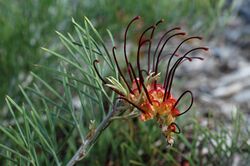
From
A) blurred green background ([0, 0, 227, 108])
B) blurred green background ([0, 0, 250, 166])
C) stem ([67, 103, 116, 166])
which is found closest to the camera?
stem ([67, 103, 116, 166])

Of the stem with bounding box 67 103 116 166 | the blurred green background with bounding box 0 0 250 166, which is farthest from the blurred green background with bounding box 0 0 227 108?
the stem with bounding box 67 103 116 166

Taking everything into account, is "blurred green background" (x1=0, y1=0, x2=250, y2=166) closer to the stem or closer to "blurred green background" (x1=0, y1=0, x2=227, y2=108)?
"blurred green background" (x1=0, y1=0, x2=227, y2=108)

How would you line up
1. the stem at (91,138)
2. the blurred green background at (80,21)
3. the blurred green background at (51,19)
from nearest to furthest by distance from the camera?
the stem at (91,138) < the blurred green background at (80,21) < the blurred green background at (51,19)

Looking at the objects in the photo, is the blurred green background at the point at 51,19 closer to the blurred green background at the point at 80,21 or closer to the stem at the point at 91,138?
the blurred green background at the point at 80,21

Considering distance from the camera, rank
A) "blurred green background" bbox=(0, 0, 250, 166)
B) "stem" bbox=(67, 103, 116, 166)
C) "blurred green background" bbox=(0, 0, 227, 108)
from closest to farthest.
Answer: "stem" bbox=(67, 103, 116, 166) < "blurred green background" bbox=(0, 0, 250, 166) < "blurred green background" bbox=(0, 0, 227, 108)

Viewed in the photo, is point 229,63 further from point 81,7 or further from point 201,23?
point 81,7

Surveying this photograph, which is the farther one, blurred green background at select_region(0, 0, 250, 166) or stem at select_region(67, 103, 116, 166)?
blurred green background at select_region(0, 0, 250, 166)

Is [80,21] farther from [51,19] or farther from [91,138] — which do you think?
[91,138]

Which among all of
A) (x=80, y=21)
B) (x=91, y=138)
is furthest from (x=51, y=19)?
(x=91, y=138)

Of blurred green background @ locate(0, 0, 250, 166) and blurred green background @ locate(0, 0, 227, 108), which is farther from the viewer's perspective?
blurred green background @ locate(0, 0, 227, 108)

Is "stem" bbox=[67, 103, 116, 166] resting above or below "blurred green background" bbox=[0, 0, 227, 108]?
below

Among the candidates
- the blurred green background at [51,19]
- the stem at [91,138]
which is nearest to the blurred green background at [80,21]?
the blurred green background at [51,19]
